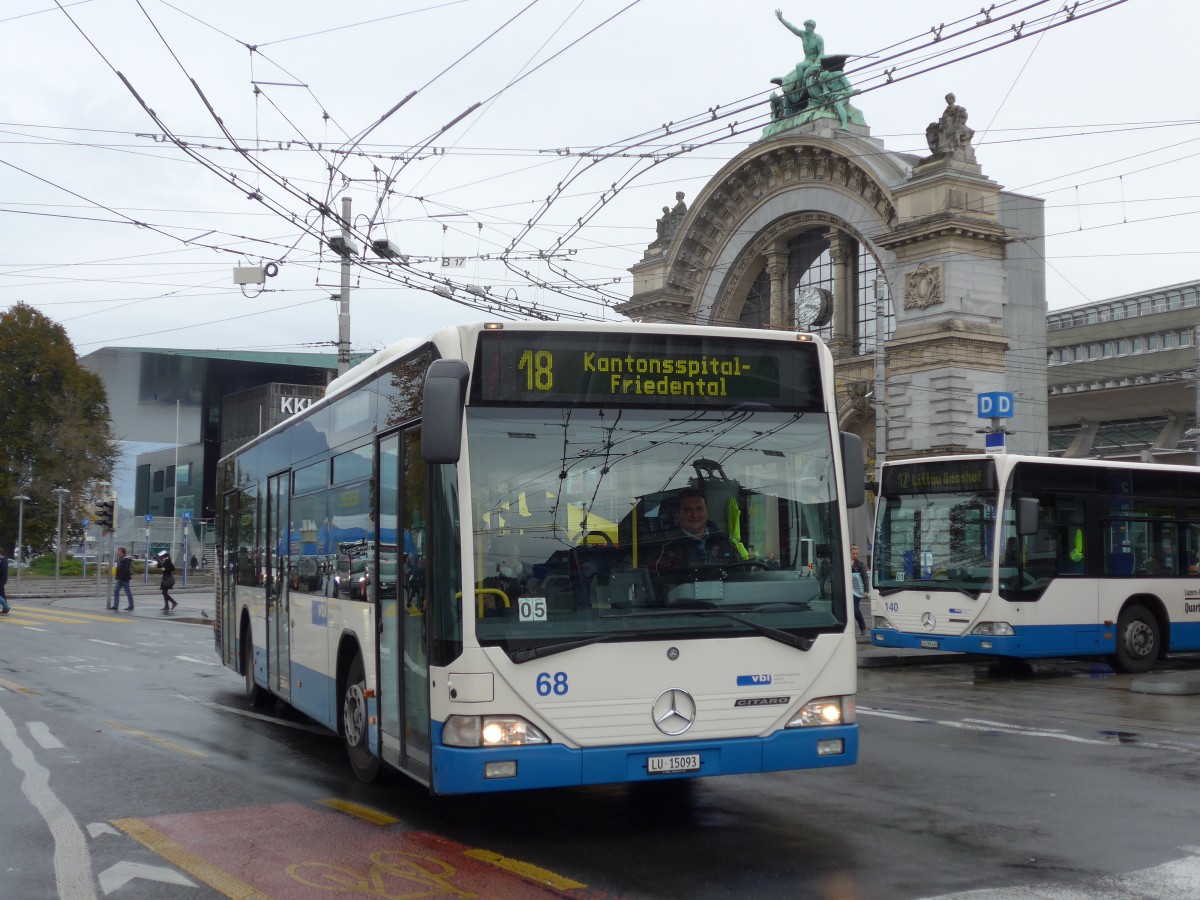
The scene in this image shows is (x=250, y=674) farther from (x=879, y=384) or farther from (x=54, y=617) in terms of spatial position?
(x=879, y=384)

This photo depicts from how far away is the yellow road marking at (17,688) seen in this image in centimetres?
1516

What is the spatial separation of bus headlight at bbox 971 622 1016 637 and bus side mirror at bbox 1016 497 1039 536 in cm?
113

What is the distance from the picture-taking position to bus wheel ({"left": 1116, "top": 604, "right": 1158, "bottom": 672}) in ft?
57.3

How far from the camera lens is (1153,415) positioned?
55750 millimetres

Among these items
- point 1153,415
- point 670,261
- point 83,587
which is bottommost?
point 83,587

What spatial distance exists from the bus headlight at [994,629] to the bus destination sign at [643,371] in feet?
32.3

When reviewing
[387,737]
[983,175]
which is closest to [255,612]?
[387,737]

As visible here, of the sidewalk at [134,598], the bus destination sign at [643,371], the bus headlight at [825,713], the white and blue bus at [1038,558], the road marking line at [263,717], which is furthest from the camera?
the sidewalk at [134,598]

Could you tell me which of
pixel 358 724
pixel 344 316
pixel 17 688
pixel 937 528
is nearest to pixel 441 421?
pixel 358 724

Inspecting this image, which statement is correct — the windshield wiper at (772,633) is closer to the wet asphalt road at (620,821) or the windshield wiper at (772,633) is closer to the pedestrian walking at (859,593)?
the wet asphalt road at (620,821)

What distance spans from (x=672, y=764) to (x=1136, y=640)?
1263 cm

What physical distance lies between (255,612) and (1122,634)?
35.8ft

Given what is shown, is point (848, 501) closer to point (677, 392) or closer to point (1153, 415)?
point (677, 392)

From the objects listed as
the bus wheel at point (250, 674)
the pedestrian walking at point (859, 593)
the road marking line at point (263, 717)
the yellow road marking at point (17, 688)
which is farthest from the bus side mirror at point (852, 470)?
the pedestrian walking at point (859, 593)
